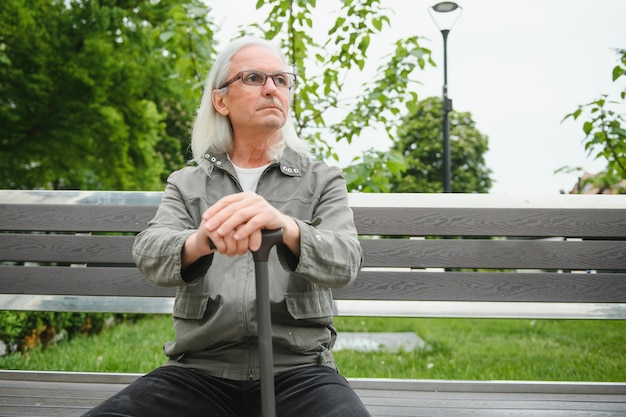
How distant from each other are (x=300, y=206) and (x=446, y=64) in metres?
6.14

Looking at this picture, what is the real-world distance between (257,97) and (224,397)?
39.8 inches

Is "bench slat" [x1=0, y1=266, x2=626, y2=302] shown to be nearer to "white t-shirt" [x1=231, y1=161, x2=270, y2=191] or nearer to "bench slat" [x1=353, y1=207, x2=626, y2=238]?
"bench slat" [x1=353, y1=207, x2=626, y2=238]

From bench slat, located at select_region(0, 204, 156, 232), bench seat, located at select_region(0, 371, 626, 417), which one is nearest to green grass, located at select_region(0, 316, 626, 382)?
bench seat, located at select_region(0, 371, 626, 417)

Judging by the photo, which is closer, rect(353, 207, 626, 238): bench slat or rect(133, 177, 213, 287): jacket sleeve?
rect(133, 177, 213, 287): jacket sleeve

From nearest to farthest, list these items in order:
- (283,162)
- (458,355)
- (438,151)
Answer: (283,162) → (458,355) → (438,151)

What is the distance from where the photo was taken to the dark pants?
5.04 ft

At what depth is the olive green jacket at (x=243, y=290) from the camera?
161 cm

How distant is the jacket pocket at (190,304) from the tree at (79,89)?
31.8ft

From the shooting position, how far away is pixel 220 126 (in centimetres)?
218

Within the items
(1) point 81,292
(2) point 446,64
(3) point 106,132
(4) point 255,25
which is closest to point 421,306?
(1) point 81,292

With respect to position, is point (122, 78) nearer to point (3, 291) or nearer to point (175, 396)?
point (3, 291)

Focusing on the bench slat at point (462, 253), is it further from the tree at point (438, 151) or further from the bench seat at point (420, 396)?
the tree at point (438, 151)

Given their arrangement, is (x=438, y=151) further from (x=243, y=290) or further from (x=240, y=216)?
(x=240, y=216)

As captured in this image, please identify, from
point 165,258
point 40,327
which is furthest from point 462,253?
point 40,327
